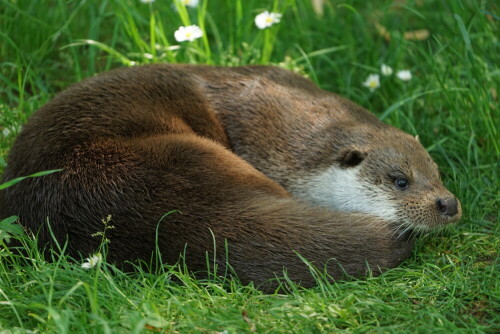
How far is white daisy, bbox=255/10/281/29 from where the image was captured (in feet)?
16.3

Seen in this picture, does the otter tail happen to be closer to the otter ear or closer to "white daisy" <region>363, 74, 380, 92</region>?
the otter ear

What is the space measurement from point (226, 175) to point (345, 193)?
79 cm

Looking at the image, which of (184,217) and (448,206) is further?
(448,206)

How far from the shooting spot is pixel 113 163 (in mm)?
3416

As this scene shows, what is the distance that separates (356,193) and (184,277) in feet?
3.88

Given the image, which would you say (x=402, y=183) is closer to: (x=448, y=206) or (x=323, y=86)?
(x=448, y=206)

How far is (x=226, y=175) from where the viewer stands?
3.52 m

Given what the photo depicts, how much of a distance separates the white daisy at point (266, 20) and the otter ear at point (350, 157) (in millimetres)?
1281

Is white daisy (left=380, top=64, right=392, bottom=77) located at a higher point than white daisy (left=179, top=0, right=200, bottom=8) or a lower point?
lower

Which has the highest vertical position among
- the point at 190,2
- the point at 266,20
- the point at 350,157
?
the point at 190,2

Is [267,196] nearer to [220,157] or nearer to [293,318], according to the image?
[220,157]

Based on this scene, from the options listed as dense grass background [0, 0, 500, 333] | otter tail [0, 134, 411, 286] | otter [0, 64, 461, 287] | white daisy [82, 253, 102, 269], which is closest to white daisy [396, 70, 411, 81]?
dense grass background [0, 0, 500, 333]

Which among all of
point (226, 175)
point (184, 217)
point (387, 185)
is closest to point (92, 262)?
point (184, 217)

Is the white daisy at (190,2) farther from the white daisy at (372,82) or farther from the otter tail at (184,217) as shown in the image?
the otter tail at (184,217)
